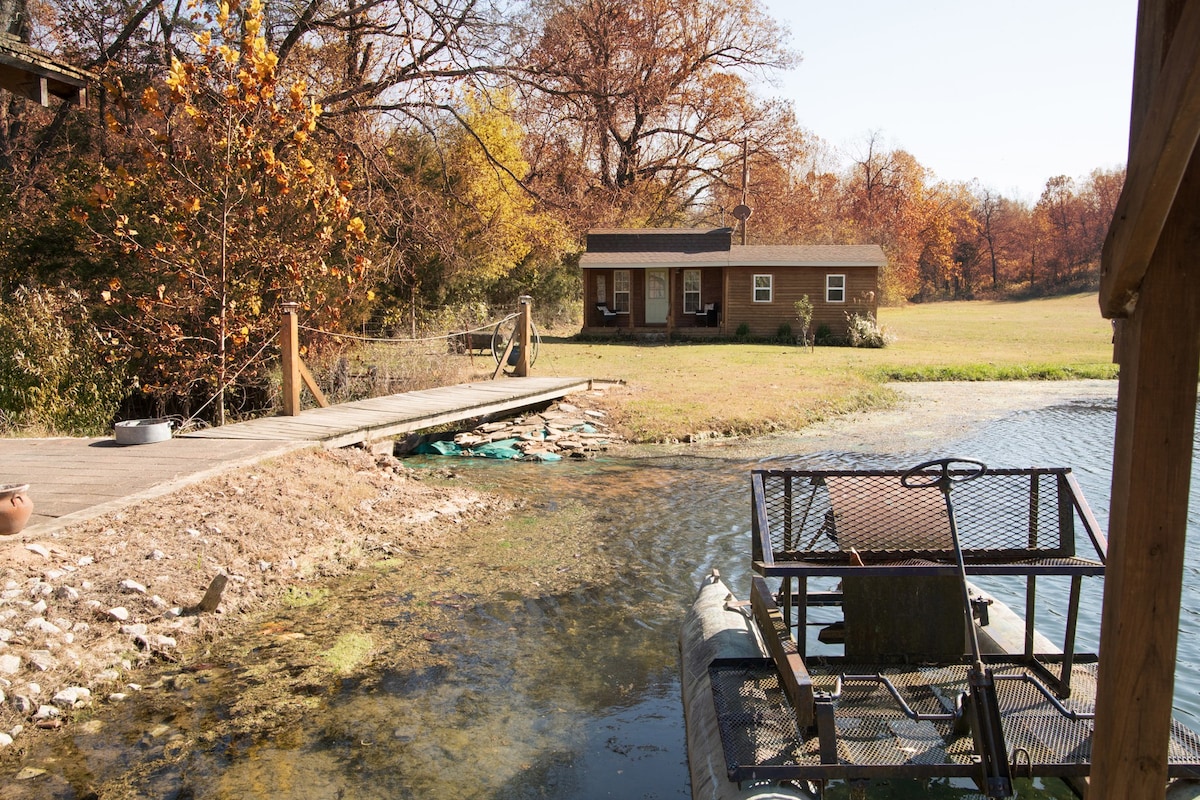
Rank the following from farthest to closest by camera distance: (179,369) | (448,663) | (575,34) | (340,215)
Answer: (575,34) → (340,215) → (179,369) → (448,663)

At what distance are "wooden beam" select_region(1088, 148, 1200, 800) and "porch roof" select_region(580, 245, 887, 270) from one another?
2693cm

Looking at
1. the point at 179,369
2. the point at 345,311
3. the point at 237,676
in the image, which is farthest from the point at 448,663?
the point at 345,311

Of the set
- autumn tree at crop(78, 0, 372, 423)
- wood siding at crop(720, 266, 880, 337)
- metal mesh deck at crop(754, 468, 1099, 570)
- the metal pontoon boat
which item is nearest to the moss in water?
the metal pontoon boat

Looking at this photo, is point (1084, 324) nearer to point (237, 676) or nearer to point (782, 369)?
point (782, 369)

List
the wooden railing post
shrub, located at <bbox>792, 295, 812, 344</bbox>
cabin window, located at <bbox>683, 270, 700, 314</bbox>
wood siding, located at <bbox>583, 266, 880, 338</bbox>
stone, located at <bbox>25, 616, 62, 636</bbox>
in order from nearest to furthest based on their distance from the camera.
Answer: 1. stone, located at <bbox>25, 616, 62, 636</bbox>
2. the wooden railing post
3. shrub, located at <bbox>792, 295, 812, 344</bbox>
4. wood siding, located at <bbox>583, 266, 880, 338</bbox>
5. cabin window, located at <bbox>683, 270, 700, 314</bbox>

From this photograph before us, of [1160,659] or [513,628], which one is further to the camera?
[513,628]

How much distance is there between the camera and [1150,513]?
7.47 feet

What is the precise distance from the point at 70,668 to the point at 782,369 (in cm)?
1727

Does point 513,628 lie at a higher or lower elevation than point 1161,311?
lower

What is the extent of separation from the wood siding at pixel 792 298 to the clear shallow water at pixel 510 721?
69.5 feet

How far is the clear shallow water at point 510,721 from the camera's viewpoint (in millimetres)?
4457

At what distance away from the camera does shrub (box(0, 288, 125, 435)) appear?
36.4 feet

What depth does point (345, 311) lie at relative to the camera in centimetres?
Answer: 1502

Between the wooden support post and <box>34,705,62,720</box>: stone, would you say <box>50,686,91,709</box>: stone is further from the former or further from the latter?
the wooden support post
